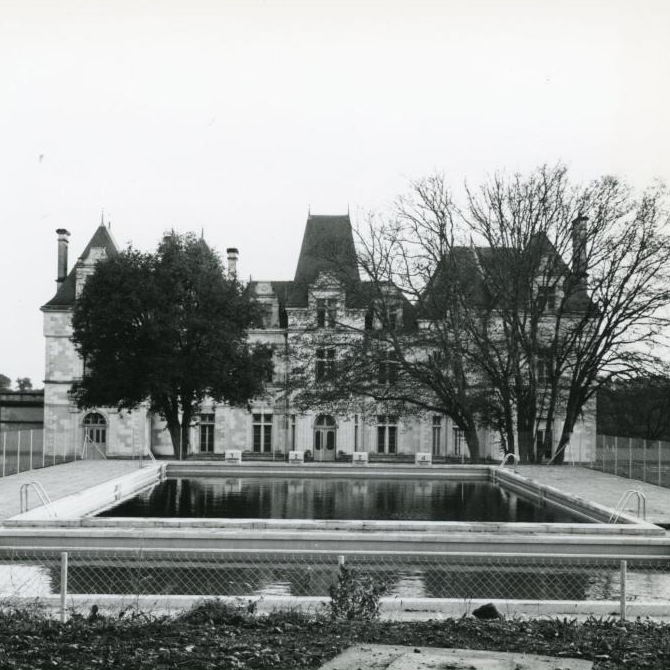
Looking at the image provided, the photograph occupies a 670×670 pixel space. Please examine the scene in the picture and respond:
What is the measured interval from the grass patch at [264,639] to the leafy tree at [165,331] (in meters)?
27.8

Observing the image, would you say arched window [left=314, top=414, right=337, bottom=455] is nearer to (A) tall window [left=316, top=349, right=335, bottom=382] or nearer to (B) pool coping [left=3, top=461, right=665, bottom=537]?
(A) tall window [left=316, top=349, right=335, bottom=382]

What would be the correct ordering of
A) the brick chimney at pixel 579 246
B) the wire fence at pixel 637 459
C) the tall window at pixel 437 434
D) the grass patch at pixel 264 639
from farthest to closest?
the tall window at pixel 437 434
the brick chimney at pixel 579 246
the wire fence at pixel 637 459
the grass patch at pixel 264 639

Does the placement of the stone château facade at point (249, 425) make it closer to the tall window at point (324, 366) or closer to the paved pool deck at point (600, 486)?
the tall window at point (324, 366)

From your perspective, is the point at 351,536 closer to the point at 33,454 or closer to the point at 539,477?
the point at 539,477

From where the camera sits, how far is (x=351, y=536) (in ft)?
45.9

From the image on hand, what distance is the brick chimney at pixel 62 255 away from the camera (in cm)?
4978

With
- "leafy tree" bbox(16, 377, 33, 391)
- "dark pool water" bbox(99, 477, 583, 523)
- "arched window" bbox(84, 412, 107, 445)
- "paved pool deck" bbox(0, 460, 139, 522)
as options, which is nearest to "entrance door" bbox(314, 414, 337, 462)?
"arched window" bbox(84, 412, 107, 445)

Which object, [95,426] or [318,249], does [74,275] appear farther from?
[318,249]

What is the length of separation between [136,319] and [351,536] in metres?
24.8

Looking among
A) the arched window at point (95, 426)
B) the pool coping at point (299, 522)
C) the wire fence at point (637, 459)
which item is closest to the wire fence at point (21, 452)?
the pool coping at point (299, 522)

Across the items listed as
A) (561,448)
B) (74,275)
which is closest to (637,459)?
(561,448)

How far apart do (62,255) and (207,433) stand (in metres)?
13.8

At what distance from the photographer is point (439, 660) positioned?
649 cm

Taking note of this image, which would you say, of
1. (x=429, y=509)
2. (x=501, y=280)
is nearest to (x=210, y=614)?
(x=429, y=509)
